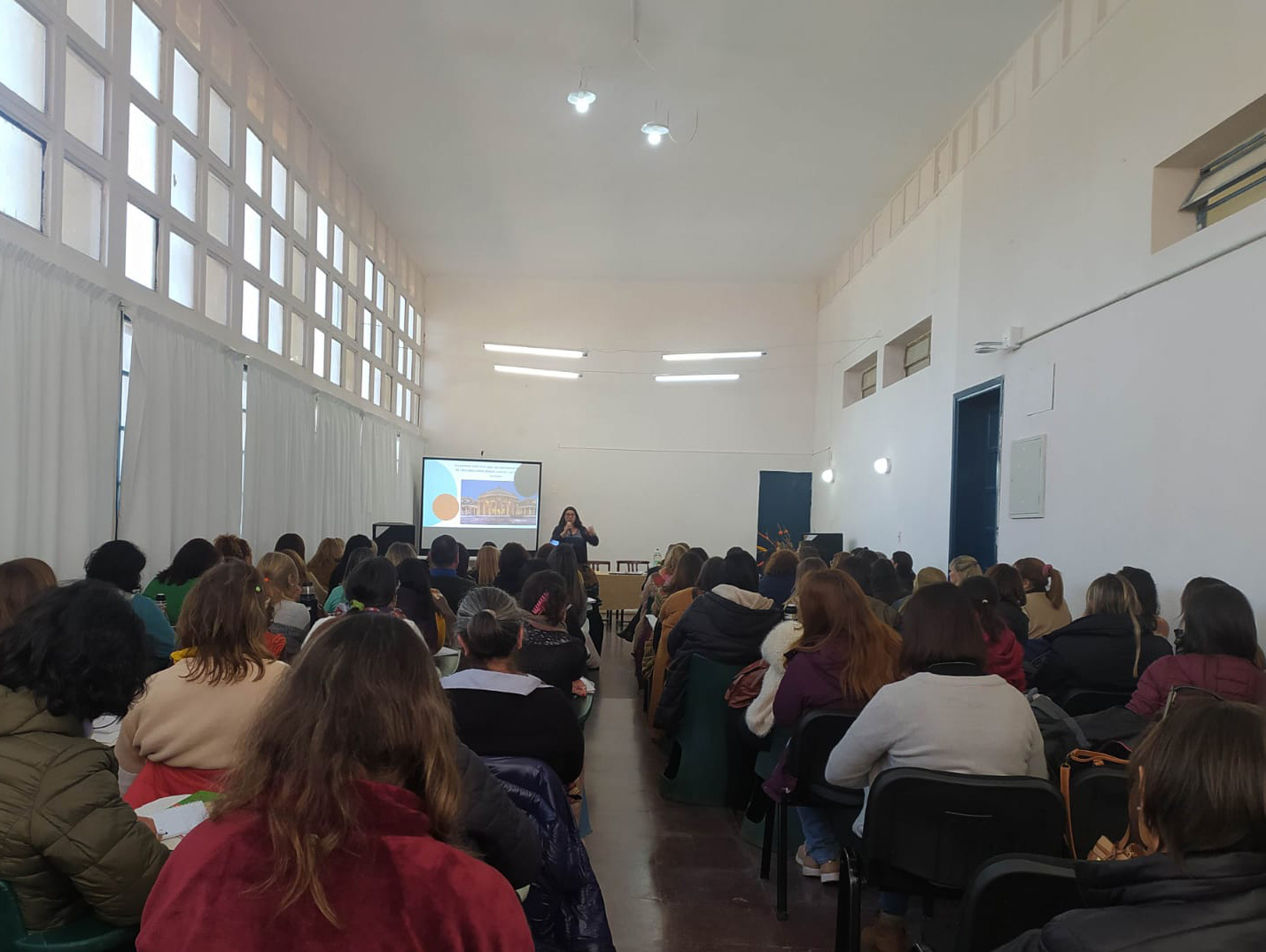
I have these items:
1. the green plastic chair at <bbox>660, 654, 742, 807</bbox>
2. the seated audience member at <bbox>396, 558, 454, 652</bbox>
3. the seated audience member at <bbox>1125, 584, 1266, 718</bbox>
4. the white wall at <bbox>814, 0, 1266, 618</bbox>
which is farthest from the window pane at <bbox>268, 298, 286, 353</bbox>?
the seated audience member at <bbox>1125, 584, 1266, 718</bbox>

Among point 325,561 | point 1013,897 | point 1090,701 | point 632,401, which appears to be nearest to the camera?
point 1013,897

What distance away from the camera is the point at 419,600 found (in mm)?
4270

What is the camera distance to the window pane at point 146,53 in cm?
497

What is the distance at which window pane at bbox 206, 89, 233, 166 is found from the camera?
5.98 metres

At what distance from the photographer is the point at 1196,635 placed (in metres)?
2.69

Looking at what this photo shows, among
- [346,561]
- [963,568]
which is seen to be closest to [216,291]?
[346,561]

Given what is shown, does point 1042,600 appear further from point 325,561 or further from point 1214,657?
point 325,561

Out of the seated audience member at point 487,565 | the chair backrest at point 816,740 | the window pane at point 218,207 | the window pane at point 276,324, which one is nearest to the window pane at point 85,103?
the window pane at point 218,207

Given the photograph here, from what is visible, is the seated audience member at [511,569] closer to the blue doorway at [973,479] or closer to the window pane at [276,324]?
the window pane at [276,324]

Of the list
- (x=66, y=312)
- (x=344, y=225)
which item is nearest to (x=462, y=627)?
(x=66, y=312)

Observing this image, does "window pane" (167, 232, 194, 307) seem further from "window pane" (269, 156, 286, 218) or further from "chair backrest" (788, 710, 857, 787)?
"chair backrest" (788, 710, 857, 787)

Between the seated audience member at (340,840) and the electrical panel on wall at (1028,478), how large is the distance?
5.84 metres

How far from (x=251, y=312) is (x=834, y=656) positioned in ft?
19.2

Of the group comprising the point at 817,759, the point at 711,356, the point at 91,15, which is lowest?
the point at 817,759
